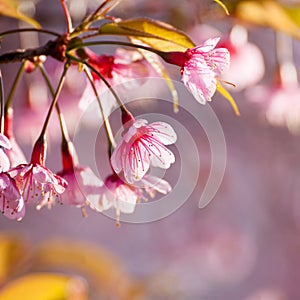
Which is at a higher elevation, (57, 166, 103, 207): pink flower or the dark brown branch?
the dark brown branch

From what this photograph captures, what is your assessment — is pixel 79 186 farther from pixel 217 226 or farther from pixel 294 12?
pixel 217 226

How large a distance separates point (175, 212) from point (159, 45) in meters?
2.48

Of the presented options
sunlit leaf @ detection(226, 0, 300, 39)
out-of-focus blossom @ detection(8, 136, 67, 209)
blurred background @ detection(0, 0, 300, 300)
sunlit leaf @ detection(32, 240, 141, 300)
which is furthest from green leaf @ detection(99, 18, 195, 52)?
blurred background @ detection(0, 0, 300, 300)

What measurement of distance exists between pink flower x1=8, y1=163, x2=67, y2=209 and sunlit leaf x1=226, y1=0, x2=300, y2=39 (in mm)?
659

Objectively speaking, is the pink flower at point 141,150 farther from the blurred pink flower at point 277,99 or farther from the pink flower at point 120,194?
the blurred pink flower at point 277,99

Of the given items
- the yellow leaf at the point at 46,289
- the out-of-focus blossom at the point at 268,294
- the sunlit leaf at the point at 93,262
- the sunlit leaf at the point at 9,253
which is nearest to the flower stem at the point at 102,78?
the yellow leaf at the point at 46,289

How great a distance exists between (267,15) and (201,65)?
2.18ft

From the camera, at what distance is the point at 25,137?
5.95 feet

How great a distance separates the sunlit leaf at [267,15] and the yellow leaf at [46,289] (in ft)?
1.86

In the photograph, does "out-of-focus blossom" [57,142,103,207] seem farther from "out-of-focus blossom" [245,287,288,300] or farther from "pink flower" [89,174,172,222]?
"out-of-focus blossom" [245,287,288,300]

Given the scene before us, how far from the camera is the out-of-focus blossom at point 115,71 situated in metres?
0.91

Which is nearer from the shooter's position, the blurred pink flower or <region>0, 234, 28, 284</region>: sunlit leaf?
<region>0, 234, 28, 284</region>: sunlit leaf

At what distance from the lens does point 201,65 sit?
0.77m

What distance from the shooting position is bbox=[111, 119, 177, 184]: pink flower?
797mm
